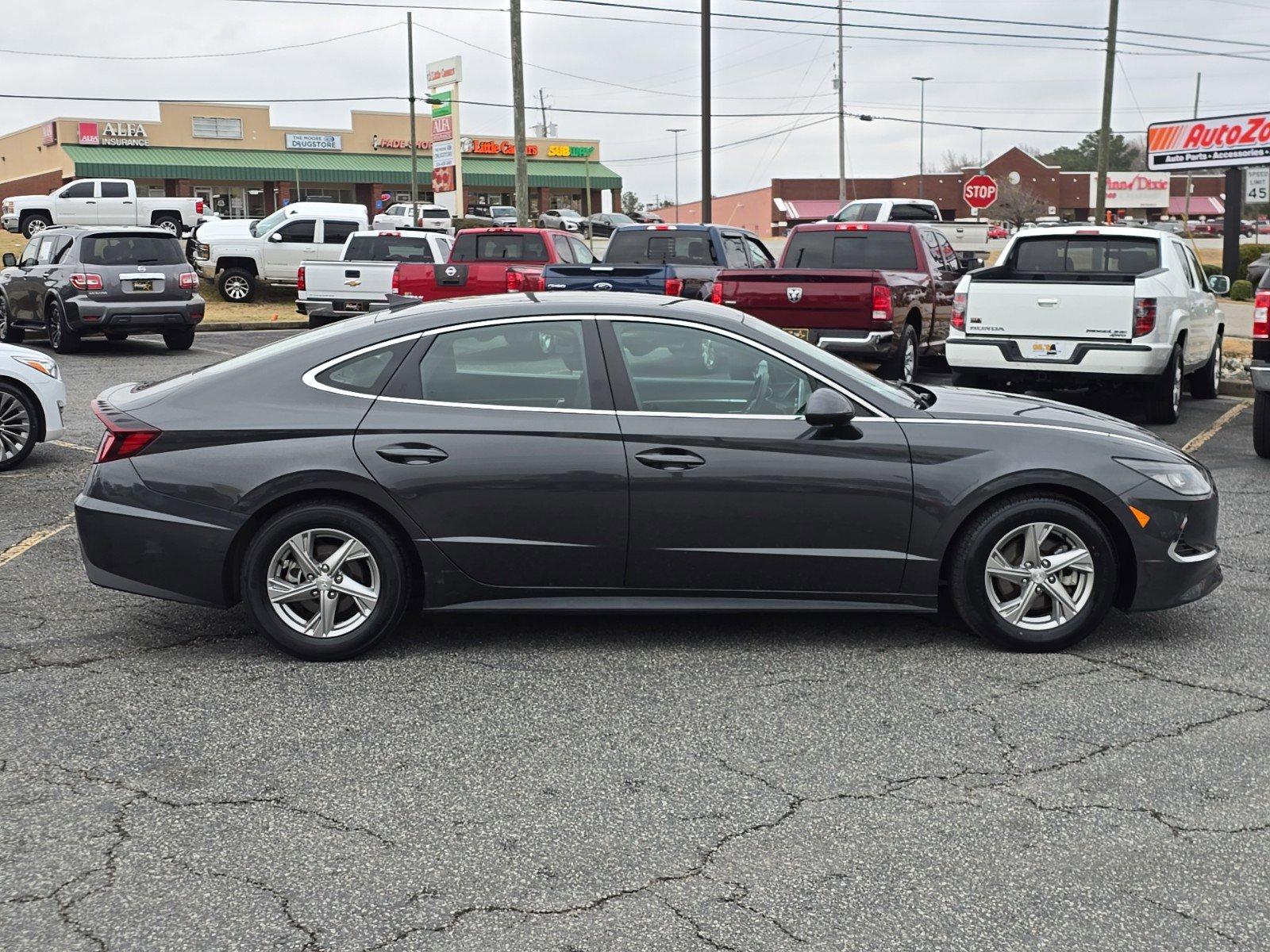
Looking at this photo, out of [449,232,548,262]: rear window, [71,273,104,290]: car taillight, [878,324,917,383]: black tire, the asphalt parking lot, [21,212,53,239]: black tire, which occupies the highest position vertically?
[21,212,53,239]: black tire

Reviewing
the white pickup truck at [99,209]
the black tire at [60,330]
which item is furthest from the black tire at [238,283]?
the white pickup truck at [99,209]

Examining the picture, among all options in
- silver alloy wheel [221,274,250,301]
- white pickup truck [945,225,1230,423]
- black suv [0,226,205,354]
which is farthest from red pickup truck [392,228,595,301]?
silver alloy wheel [221,274,250,301]

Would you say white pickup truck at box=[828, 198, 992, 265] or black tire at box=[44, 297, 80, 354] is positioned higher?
white pickup truck at box=[828, 198, 992, 265]

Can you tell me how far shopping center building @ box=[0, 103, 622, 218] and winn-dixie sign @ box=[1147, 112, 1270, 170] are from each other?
37.4 metres

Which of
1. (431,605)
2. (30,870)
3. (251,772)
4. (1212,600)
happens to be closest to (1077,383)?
(1212,600)

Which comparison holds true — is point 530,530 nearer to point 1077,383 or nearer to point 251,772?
point 251,772

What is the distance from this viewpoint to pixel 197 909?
3.67 meters

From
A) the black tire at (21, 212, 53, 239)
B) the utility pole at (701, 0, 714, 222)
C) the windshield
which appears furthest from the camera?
the black tire at (21, 212, 53, 239)

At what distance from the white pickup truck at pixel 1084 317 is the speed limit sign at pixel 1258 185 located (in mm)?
23710

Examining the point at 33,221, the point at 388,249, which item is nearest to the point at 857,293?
the point at 388,249

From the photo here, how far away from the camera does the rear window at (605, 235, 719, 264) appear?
57.2 feet

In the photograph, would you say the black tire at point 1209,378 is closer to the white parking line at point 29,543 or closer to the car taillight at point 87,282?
the white parking line at point 29,543

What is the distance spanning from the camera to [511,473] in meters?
5.77

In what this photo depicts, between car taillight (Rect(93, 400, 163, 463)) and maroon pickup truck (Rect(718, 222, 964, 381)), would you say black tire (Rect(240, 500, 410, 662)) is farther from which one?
maroon pickup truck (Rect(718, 222, 964, 381))
